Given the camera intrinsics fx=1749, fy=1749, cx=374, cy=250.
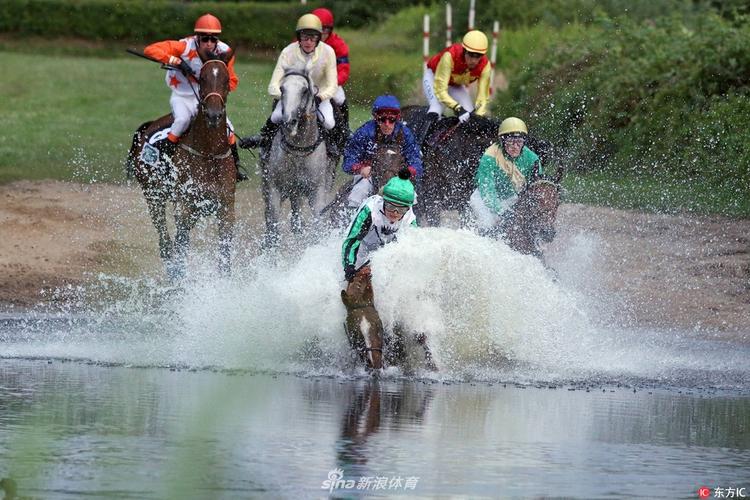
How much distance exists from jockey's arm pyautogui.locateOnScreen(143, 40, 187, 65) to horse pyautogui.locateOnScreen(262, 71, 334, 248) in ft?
3.87

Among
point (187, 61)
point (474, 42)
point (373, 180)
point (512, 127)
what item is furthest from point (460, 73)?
point (187, 61)

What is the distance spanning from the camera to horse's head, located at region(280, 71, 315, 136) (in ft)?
55.4

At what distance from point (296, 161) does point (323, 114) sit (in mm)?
556

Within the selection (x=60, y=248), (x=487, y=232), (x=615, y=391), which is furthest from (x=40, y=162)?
(x=615, y=391)

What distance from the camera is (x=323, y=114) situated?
17.5 meters

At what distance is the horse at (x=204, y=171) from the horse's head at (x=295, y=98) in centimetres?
79

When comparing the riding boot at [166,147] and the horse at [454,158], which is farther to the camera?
the horse at [454,158]

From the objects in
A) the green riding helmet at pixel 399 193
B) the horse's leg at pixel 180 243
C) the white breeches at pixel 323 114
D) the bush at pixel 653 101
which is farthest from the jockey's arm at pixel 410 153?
the bush at pixel 653 101

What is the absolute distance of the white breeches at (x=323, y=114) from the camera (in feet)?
56.9

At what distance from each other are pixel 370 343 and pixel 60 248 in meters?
7.52

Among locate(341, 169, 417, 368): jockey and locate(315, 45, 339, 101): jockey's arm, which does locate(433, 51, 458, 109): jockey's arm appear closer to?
locate(315, 45, 339, 101): jockey's arm

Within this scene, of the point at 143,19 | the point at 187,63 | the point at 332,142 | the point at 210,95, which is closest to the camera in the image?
the point at 210,95

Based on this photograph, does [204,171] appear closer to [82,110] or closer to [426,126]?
[426,126]

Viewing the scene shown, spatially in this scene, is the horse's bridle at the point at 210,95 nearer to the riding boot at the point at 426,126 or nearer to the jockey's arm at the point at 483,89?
the riding boot at the point at 426,126
